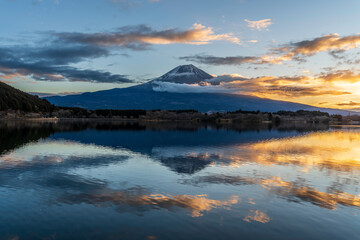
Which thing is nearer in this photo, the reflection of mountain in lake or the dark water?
the dark water

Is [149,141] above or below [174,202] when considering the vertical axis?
below

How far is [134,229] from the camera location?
15.5 metres

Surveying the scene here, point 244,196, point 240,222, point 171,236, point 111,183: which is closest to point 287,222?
point 240,222

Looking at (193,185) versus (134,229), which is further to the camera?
(193,185)

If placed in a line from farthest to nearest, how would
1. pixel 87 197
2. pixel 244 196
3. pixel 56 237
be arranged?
pixel 244 196
pixel 87 197
pixel 56 237

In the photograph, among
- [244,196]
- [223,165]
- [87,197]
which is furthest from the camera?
[223,165]

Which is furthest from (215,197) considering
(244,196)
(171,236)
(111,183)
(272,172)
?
(272,172)

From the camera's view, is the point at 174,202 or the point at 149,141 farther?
the point at 149,141

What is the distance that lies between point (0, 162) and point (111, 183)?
18.0 m

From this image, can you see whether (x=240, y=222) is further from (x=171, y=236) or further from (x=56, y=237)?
(x=56, y=237)

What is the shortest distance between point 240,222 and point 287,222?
9.89 ft

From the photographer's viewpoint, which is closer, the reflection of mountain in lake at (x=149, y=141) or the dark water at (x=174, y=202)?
the dark water at (x=174, y=202)

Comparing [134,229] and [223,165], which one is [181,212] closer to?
[134,229]

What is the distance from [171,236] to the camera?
14.8 meters
